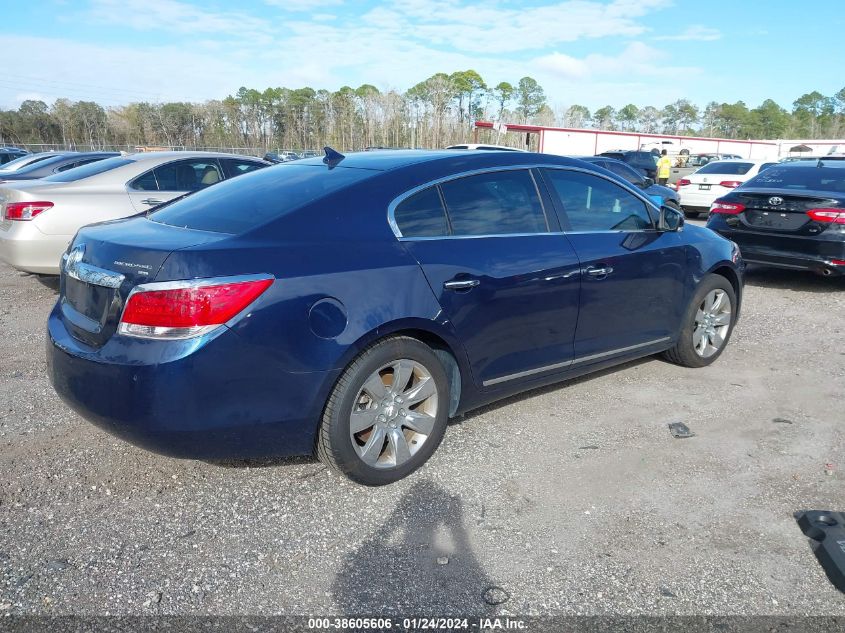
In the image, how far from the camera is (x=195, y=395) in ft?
8.85

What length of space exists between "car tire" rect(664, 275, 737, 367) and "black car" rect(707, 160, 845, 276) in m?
2.87

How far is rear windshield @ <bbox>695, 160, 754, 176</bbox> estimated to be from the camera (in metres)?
16.3

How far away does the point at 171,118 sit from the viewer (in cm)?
7988

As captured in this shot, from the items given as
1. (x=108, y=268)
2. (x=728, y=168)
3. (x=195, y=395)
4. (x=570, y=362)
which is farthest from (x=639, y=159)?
(x=195, y=395)

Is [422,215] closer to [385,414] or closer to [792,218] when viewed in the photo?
[385,414]

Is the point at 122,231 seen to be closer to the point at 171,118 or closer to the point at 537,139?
the point at 537,139

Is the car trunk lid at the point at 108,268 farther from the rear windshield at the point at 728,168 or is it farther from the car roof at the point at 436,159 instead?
the rear windshield at the point at 728,168

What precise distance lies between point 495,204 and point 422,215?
54 centimetres

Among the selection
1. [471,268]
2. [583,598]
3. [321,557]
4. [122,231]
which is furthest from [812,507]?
[122,231]

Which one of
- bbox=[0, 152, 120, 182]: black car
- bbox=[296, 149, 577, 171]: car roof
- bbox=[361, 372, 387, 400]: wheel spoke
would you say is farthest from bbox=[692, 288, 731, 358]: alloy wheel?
bbox=[0, 152, 120, 182]: black car

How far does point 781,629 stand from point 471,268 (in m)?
2.02

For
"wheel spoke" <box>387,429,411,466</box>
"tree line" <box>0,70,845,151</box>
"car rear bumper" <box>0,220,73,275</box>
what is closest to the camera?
"wheel spoke" <box>387,429,411,466</box>

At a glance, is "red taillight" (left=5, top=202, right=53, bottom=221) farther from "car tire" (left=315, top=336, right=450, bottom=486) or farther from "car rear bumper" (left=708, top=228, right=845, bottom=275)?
"car rear bumper" (left=708, top=228, right=845, bottom=275)

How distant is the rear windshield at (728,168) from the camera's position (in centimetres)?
1627
